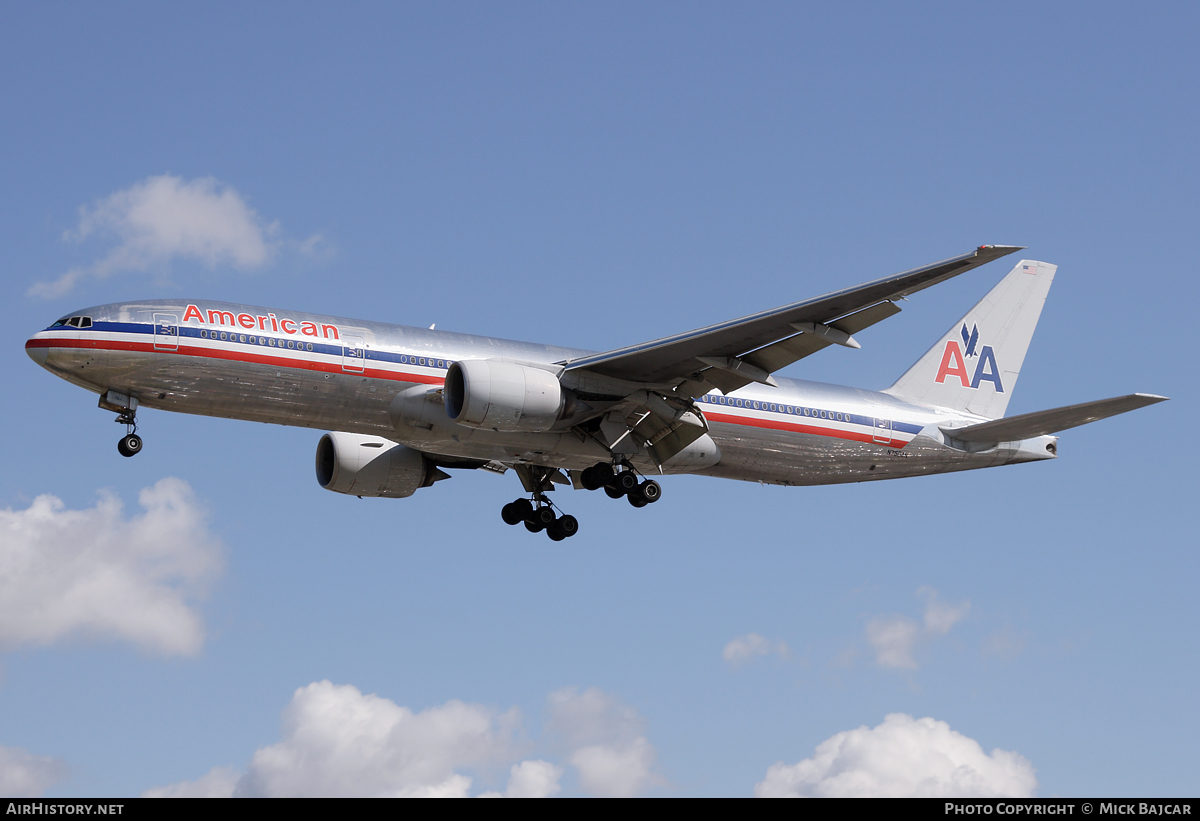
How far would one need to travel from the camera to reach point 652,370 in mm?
28109

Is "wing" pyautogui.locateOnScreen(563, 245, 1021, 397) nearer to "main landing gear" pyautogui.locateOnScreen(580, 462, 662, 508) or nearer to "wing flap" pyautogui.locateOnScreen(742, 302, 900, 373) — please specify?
"wing flap" pyautogui.locateOnScreen(742, 302, 900, 373)

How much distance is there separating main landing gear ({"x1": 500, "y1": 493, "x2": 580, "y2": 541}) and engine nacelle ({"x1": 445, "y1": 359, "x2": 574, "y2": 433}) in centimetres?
641

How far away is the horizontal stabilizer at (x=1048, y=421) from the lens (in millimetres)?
27373

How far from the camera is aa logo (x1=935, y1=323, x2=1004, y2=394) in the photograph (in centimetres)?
3632

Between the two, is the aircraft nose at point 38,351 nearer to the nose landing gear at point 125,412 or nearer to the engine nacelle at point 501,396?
the nose landing gear at point 125,412

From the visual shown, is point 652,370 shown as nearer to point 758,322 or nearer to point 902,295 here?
point 758,322

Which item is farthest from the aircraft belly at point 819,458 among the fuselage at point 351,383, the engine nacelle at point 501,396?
the engine nacelle at point 501,396

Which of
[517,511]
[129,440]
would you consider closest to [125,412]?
[129,440]

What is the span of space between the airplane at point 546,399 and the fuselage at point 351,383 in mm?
42

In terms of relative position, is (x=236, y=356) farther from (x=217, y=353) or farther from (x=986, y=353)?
(x=986, y=353)
